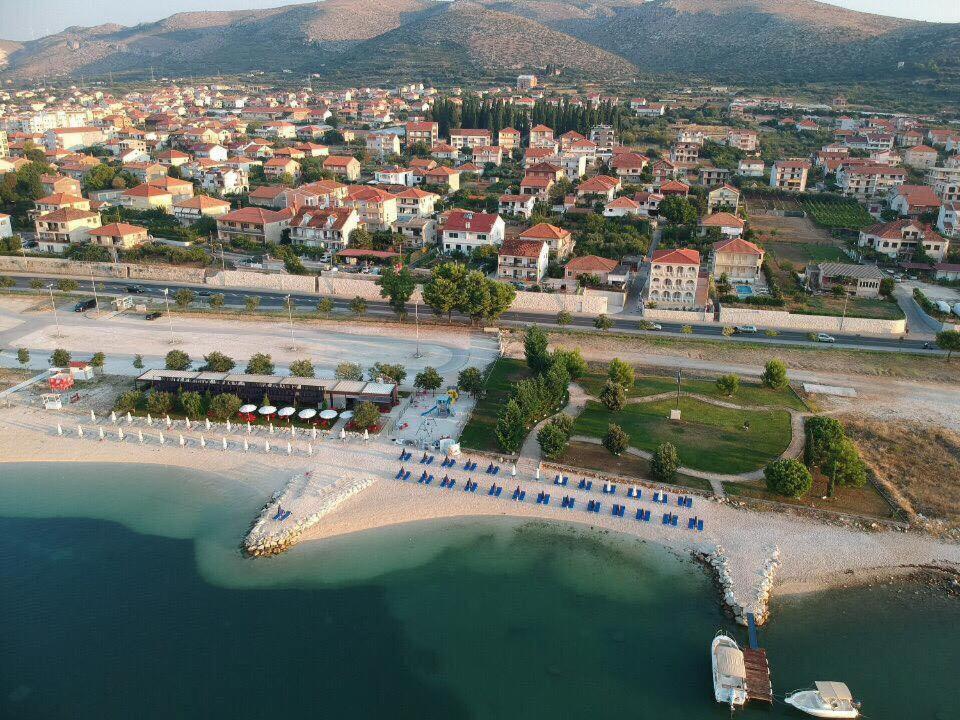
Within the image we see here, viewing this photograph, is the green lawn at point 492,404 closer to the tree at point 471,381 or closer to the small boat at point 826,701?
the tree at point 471,381

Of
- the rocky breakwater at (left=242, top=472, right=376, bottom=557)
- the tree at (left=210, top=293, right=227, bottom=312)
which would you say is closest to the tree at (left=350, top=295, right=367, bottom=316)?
the tree at (left=210, top=293, right=227, bottom=312)

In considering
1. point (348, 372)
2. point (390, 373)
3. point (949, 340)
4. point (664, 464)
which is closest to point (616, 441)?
point (664, 464)

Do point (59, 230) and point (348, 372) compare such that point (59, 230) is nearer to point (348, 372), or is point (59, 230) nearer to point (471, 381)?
point (348, 372)

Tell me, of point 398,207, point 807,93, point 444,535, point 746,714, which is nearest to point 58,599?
point 444,535

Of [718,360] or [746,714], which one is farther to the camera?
[718,360]

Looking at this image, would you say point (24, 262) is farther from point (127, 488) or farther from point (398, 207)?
point (127, 488)

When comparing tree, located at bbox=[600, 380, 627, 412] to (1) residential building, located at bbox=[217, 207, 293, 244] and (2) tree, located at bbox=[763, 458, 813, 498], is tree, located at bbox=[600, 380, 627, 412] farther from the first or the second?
(1) residential building, located at bbox=[217, 207, 293, 244]
